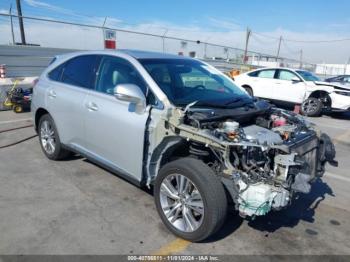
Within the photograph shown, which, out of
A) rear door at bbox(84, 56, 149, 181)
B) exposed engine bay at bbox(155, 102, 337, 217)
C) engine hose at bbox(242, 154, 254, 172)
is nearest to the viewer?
exposed engine bay at bbox(155, 102, 337, 217)

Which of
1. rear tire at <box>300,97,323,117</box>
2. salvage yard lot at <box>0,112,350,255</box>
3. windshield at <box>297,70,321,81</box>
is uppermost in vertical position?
windshield at <box>297,70,321,81</box>

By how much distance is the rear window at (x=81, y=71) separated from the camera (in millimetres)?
4199

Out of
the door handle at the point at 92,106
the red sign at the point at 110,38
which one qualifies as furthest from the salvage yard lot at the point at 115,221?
the red sign at the point at 110,38

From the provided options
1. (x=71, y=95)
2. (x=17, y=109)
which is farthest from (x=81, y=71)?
(x=17, y=109)

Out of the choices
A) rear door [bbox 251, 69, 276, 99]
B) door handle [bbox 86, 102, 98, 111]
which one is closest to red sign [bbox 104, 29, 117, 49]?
rear door [bbox 251, 69, 276, 99]

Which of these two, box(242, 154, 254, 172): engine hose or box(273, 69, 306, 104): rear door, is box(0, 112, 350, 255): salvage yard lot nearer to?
box(242, 154, 254, 172): engine hose

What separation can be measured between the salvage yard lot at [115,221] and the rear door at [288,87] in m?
7.04

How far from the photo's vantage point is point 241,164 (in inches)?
116

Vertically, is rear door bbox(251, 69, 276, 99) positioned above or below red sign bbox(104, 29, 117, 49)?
below

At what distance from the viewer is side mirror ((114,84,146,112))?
3.22m

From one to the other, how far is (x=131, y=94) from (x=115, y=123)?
0.54m

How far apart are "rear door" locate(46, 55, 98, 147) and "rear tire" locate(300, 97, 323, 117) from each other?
878cm

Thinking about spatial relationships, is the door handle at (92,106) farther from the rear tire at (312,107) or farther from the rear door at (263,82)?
the rear door at (263,82)

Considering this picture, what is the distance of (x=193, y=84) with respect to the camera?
404cm
